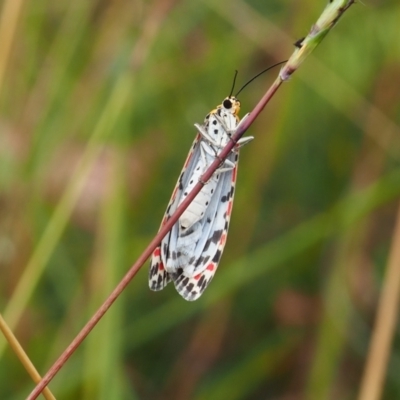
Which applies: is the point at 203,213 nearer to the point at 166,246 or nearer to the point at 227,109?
the point at 166,246

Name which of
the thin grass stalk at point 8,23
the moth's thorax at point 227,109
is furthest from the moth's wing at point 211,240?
the thin grass stalk at point 8,23

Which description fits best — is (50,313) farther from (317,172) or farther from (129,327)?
(317,172)

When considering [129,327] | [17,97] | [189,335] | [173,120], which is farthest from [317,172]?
[17,97]

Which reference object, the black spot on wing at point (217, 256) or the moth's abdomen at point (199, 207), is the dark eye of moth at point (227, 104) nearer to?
the moth's abdomen at point (199, 207)

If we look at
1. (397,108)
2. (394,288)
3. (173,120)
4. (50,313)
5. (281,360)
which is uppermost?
(173,120)

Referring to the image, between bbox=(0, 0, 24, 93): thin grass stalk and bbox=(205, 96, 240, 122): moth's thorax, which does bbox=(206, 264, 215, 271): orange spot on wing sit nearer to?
bbox=(205, 96, 240, 122): moth's thorax

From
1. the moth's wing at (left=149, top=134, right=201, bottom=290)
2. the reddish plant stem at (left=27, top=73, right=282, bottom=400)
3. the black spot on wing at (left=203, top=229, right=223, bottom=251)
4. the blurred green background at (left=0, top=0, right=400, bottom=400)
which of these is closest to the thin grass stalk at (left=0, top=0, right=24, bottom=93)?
the blurred green background at (left=0, top=0, right=400, bottom=400)

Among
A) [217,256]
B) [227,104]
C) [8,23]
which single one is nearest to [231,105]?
[227,104]
